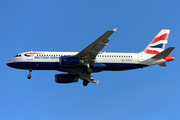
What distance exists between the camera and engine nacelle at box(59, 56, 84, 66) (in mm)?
49409

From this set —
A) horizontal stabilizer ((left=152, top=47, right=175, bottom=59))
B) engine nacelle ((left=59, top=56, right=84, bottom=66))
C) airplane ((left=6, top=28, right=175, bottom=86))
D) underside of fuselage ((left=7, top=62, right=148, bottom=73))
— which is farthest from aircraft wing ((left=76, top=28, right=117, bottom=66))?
horizontal stabilizer ((left=152, top=47, right=175, bottom=59))

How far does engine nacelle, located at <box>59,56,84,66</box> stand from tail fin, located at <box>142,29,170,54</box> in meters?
13.6

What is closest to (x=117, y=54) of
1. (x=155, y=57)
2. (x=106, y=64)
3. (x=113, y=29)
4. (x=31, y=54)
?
(x=106, y=64)

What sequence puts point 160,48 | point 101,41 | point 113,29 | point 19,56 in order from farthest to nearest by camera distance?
point 160,48 < point 19,56 < point 101,41 < point 113,29

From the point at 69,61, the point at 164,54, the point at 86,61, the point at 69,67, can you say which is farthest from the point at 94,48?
the point at 164,54

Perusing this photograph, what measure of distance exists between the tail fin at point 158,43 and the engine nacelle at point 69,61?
44.6ft

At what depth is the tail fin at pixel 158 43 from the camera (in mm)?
56656

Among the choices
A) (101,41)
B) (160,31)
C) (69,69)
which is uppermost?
(160,31)

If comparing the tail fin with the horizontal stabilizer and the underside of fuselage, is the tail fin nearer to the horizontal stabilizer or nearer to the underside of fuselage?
the horizontal stabilizer

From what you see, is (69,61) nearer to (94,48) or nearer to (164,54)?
(94,48)

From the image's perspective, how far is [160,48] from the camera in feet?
188

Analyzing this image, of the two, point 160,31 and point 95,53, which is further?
point 160,31

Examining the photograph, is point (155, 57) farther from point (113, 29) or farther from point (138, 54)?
point (113, 29)

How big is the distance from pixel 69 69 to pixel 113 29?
12.4 m
